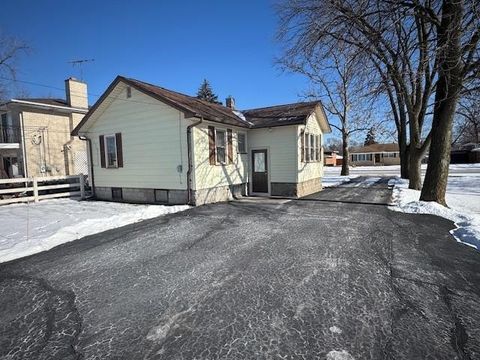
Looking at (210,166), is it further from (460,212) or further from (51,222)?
(460,212)

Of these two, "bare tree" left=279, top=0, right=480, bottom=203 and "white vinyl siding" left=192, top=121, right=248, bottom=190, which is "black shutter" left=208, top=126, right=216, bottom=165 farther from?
"bare tree" left=279, top=0, right=480, bottom=203

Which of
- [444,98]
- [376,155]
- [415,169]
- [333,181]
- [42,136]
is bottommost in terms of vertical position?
[333,181]

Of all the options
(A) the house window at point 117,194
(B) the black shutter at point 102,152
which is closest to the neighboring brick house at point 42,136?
(B) the black shutter at point 102,152

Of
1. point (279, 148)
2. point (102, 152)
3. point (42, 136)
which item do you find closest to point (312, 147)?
point (279, 148)

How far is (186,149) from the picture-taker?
10305mm

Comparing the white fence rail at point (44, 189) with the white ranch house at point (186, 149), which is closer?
the white ranch house at point (186, 149)

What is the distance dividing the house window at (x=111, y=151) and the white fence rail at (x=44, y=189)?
1.77 meters

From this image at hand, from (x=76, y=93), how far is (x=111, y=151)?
10.7 meters

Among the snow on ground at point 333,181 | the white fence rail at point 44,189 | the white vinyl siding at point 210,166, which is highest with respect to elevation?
the white vinyl siding at point 210,166

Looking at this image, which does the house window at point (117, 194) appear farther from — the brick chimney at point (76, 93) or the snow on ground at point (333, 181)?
the snow on ground at point (333, 181)

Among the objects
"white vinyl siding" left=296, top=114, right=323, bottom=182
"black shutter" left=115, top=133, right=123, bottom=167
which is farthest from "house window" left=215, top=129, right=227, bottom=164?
"black shutter" left=115, top=133, right=123, bottom=167

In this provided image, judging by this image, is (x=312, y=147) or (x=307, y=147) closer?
(x=307, y=147)

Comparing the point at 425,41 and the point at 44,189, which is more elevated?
the point at 425,41

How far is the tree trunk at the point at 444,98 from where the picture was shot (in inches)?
311
